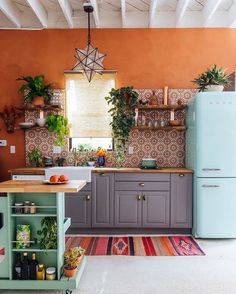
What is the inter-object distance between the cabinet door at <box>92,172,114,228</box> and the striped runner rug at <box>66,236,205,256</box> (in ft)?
0.75

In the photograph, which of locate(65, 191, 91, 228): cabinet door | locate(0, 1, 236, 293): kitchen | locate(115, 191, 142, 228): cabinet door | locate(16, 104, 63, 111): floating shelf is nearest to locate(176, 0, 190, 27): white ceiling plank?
locate(0, 1, 236, 293): kitchen

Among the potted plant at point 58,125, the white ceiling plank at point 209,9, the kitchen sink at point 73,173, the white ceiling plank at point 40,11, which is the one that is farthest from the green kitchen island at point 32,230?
the white ceiling plank at point 209,9

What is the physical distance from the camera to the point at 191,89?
4.83 meters

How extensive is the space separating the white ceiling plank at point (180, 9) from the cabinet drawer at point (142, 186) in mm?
2557

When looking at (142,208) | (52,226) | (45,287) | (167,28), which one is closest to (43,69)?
(167,28)

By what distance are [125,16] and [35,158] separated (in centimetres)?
275

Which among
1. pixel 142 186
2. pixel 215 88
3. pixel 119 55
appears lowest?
pixel 142 186

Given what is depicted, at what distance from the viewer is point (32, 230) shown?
8.71 feet

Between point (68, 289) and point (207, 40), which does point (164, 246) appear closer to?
point (68, 289)

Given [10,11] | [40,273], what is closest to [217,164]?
[40,273]

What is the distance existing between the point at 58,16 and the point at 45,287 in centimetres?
409

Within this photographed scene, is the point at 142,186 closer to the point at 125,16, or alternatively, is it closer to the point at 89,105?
the point at 89,105

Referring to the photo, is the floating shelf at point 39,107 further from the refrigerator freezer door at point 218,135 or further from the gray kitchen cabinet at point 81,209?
the refrigerator freezer door at point 218,135

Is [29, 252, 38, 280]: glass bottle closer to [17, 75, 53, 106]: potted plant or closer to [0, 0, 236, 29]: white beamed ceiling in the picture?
[17, 75, 53, 106]: potted plant
